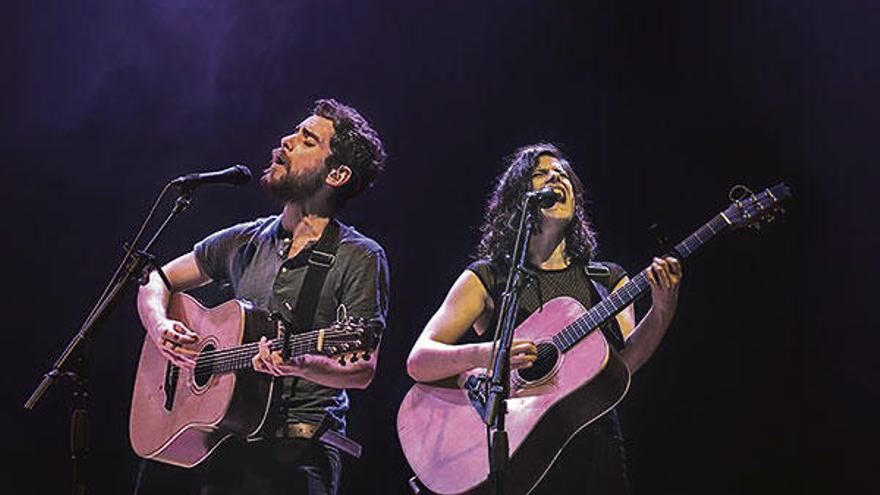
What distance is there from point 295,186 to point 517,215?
1069 mm

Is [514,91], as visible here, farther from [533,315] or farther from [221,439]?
[221,439]

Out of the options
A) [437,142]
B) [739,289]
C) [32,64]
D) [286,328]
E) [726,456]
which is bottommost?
[726,456]

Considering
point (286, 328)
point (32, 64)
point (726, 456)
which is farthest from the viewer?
point (32, 64)

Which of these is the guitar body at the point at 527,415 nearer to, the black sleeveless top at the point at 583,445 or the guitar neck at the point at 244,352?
the black sleeveless top at the point at 583,445

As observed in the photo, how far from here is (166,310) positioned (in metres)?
4.51

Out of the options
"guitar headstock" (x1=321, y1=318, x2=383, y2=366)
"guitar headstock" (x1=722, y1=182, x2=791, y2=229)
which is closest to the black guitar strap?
"guitar headstock" (x1=321, y1=318, x2=383, y2=366)

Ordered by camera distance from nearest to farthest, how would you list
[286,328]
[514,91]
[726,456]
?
1. [286,328]
2. [726,456]
3. [514,91]

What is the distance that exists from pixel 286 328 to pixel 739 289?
7.29 feet

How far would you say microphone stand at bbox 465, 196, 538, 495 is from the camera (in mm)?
3225

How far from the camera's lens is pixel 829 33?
4820 mm

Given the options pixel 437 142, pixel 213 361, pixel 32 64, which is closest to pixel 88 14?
pixel 32 64

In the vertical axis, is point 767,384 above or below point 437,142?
below

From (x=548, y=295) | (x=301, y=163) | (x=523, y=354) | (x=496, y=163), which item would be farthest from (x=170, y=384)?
(x=496, y=163)

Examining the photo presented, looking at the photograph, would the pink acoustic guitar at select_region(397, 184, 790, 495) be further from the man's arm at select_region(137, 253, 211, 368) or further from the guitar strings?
the man's arm at select_region(137, 253, 211, 368)
